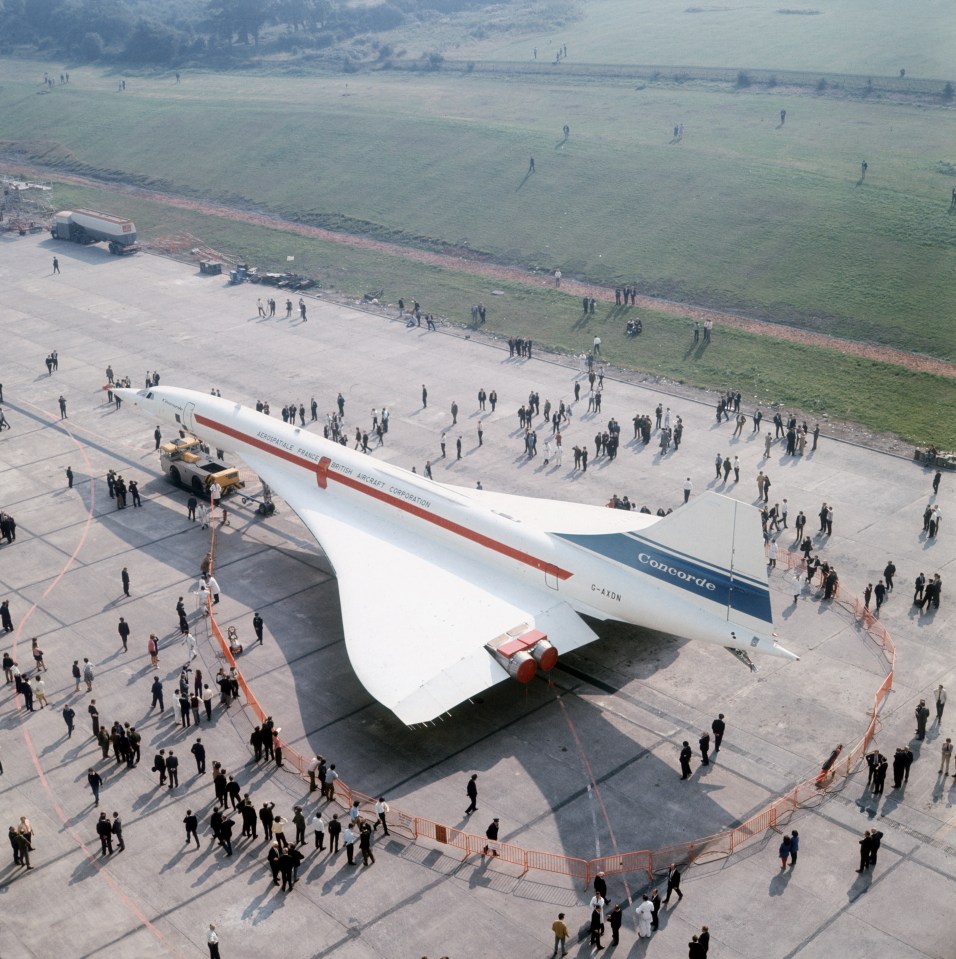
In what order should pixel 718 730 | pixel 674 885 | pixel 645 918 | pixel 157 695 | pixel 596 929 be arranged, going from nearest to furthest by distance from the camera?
pixel 596 929 → pixel 645 918 → pixel 674 885 → pixel 718 730 → pixel 157 695

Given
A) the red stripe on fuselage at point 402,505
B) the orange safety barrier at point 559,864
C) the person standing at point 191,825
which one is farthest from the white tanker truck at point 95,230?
the orange safety barrier at point 559,864

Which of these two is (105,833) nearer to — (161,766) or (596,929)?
(161,766)

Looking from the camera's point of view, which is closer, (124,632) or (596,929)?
(596,929)

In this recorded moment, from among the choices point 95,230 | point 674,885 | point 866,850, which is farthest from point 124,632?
point 95,230

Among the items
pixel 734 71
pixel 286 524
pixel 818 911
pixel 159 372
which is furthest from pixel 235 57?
pixel 818 911

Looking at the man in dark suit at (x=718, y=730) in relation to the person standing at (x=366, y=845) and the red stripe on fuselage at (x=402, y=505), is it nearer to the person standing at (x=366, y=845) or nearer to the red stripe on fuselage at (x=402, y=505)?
the red stripe on fuselage at (x=402, y=505)

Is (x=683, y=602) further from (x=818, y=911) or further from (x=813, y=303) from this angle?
(x=813, y=303)

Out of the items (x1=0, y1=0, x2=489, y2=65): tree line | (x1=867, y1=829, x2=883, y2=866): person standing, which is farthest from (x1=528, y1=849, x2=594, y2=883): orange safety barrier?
(x1=0, y1=0, x2=489, y2=65): tree line
